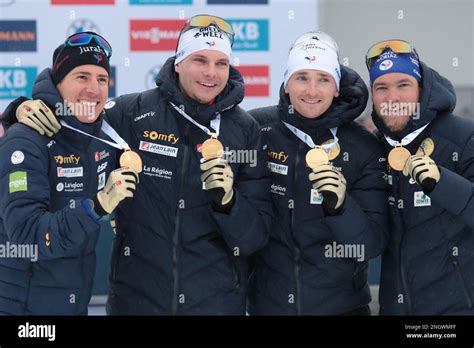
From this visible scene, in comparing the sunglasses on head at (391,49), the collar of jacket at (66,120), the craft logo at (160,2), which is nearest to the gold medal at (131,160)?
the collar of jacket at (66,120)

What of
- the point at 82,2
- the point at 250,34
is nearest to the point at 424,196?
the point at 250,34

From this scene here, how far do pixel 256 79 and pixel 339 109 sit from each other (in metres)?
3.69

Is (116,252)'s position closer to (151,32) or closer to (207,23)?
(207,23)

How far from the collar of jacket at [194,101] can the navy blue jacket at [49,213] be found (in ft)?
1.23

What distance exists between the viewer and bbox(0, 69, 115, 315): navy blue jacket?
3510 millimetres

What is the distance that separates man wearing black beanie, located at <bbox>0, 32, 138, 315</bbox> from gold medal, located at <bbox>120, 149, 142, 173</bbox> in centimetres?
8

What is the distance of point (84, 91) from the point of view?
148 inches

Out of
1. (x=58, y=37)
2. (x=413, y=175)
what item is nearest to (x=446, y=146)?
(x=413, y=175)

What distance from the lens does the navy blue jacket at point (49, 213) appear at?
3.51 meters

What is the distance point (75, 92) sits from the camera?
3.74 m
